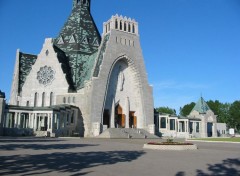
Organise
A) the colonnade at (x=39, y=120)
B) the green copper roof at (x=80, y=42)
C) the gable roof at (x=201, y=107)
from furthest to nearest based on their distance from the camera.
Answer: the gable roof at (x=201, y=107)
the green copper roof at (x=80, y=42)
the colonnade at (x=39, y=120)

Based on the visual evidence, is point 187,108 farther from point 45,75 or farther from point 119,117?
point 45,75

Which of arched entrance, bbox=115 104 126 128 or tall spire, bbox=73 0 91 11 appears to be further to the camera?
tall spire, bbox=73 0 91 11

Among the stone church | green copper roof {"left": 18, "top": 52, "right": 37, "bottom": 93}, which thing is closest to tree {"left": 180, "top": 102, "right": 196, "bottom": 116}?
the stone church

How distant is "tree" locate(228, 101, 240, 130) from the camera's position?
10250cm

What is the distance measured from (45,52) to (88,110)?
776 inches

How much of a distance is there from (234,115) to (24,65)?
78.8 meters

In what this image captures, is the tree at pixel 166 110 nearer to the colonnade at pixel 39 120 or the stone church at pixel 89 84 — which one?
the stone church at pixel 89 84

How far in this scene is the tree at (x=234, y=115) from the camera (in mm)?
102500

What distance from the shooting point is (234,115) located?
103m

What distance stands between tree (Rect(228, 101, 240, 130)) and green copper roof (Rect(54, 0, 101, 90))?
62226 mm

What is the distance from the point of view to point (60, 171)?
32.4 feet

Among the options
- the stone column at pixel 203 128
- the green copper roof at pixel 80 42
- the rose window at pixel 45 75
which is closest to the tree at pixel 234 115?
the stone column at pixel 203 128

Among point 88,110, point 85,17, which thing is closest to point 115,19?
point 85,17

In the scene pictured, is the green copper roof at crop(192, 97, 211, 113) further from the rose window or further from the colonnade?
the rose window
